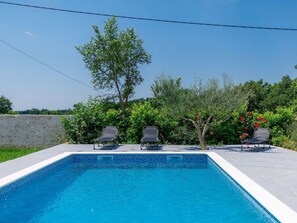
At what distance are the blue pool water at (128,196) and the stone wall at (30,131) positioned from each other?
6.09 metres

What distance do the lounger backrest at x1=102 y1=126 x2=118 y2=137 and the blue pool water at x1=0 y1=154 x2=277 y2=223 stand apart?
4082mm

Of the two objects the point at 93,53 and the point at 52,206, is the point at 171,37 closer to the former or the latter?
the point at 93,53

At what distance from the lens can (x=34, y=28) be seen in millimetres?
19016

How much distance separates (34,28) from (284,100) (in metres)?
42.8

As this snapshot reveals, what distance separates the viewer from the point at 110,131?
47.9 feet

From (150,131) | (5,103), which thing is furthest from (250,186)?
(5,103)

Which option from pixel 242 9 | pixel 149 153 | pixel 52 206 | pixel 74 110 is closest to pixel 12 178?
pixel 52 206

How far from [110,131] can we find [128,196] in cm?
805

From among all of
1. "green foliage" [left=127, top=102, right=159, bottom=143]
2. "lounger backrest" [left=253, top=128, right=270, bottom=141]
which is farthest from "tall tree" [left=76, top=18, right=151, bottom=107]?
"lounger backrest" [left=253, top=128, right=270, bottom=141]

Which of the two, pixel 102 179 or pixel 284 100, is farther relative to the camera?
pixel 284 100

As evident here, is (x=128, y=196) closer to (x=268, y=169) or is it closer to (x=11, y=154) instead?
(x=268, y=169)

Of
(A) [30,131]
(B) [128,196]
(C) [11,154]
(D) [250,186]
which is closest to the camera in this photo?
(D) [250,186]

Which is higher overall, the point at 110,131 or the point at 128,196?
the point at 110,131

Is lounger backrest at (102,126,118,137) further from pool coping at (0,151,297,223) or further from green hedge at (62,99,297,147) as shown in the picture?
pool coping at (0,151,297,223)
